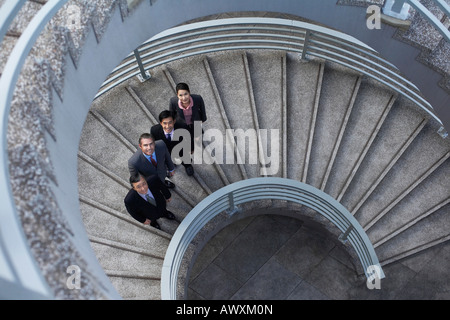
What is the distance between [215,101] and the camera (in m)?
8.76

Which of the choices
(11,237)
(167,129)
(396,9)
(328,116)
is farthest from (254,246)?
(11,237)

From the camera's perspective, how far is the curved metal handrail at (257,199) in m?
6.83

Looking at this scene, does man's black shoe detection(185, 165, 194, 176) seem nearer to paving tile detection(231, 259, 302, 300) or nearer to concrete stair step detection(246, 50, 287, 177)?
concrete stair step detection(246, 50, 287, 177)

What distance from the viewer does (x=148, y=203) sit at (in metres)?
6.86

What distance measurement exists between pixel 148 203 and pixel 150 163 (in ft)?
1.89

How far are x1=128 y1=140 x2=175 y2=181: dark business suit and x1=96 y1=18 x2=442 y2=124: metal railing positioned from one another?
2.13m

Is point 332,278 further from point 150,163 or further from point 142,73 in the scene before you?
point 142,73

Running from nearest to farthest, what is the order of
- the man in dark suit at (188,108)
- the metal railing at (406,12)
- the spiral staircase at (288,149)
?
the metal railing at (406,12) < the man in dark suit at (188,108) < the spiral staircase at (288,149)

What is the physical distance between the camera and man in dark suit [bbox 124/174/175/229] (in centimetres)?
653

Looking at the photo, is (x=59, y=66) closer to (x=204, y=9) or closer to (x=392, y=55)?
(x=204, y=9)

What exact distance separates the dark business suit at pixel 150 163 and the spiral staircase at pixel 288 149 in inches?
40.7

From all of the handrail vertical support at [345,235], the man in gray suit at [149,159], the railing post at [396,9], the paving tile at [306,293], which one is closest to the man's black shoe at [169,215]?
the man in gray suit at [149,159]

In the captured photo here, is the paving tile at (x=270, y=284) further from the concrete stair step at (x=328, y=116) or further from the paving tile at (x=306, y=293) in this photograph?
the concrete stair step at (x=328, y=116)

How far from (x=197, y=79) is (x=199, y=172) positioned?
1.87 metres
